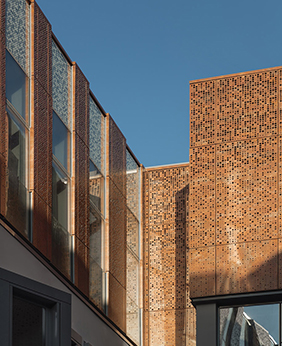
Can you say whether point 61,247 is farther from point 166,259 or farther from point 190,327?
point 190,327

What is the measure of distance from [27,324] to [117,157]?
10.3 meters

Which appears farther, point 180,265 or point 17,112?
point 180,265

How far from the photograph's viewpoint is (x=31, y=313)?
13336mm

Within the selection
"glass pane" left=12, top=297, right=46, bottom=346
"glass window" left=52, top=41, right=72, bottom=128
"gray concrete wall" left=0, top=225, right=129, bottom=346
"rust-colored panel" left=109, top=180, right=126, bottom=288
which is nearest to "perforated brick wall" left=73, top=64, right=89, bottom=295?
"glass window" left=52, top=41, right=72, bottom=128

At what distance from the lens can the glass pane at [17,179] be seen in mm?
14750

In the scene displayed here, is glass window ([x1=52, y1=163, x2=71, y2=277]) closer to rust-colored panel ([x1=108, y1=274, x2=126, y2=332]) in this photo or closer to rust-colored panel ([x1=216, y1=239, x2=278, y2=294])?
rust-colored panel ([x1=108, y1=274, x2=126, y2=332])

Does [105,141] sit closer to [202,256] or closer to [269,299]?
[202,256]

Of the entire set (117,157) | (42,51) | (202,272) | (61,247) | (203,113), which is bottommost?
(202,272)

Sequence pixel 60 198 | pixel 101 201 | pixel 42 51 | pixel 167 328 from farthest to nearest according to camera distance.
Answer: pixel 167 328, pixel 101 201, pixel 60 198, pixel 42 51

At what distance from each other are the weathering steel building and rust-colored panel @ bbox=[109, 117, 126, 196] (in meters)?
0.08

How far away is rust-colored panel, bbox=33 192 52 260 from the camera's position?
15830 mm

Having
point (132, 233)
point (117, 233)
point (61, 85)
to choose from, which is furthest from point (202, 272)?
point (61, 85)

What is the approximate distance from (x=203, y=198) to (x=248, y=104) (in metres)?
2.81

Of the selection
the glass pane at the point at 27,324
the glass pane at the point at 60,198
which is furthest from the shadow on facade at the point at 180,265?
the glass pane at the point at 27,324
